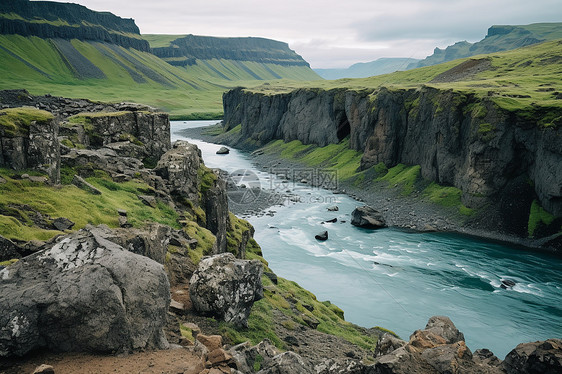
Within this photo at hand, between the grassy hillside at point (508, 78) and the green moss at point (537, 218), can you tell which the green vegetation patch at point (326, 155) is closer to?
the grassy hillside at point (508, 78)

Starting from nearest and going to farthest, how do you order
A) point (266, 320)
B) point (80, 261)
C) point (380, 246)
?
point (80, 261) → point (266, 320) → point (380, 246)

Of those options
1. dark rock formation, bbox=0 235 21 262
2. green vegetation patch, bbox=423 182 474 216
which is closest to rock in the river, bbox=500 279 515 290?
green vegetation patch, bbox=423 182 474 216

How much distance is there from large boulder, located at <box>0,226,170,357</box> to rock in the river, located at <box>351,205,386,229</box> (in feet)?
233

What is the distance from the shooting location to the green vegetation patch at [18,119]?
25.8 meters

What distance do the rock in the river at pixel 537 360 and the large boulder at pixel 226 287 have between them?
1380 centimetres

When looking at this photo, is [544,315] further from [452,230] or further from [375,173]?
[375,173]

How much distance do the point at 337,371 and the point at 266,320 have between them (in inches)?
439

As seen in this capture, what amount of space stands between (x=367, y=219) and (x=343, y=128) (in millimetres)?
71195

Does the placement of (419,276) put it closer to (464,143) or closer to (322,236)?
(322,236)

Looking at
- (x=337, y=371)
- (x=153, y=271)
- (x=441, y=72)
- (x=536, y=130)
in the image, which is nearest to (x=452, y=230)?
(x=536, y=130)

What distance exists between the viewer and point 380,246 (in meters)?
74.2

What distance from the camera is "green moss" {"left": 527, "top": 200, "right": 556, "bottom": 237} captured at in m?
76.5

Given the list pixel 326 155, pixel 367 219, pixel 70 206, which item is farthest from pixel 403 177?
pixel 70 206

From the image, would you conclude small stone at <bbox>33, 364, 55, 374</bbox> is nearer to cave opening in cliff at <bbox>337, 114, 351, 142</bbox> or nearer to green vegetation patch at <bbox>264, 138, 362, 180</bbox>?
green vegetation patch at <bbox>264, 138, 362, 180</bbox>
